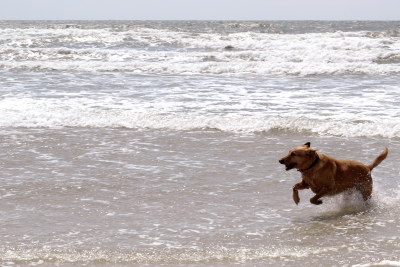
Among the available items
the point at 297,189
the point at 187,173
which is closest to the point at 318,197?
the point at 297,189

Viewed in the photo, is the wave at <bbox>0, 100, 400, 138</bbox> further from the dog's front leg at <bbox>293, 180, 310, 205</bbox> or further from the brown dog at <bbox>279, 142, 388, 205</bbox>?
the dog's front leg at <bbox>293, 180, 310, 205</bbox>

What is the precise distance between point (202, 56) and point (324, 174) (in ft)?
60.1

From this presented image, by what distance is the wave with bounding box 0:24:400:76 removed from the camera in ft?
59.2

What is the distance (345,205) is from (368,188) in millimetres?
258

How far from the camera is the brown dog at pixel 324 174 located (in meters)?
5.09

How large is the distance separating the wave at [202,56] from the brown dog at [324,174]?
11924mm

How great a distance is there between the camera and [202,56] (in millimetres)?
23219

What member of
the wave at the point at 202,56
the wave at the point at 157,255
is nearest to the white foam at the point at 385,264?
the wave at the point at 157,255

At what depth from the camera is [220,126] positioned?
8641 millimetres

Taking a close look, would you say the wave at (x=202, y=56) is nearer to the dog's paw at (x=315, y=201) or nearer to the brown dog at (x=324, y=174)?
the brown dog at (x=324, y=174)

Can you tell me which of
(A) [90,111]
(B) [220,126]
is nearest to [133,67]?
(A) [90,111]

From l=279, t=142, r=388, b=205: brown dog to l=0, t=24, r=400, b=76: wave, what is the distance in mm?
11924

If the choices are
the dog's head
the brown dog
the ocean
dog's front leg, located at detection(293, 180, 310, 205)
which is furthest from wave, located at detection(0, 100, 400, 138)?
the dog's head

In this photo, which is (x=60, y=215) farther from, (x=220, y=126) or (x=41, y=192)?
(x=220, y=126)
